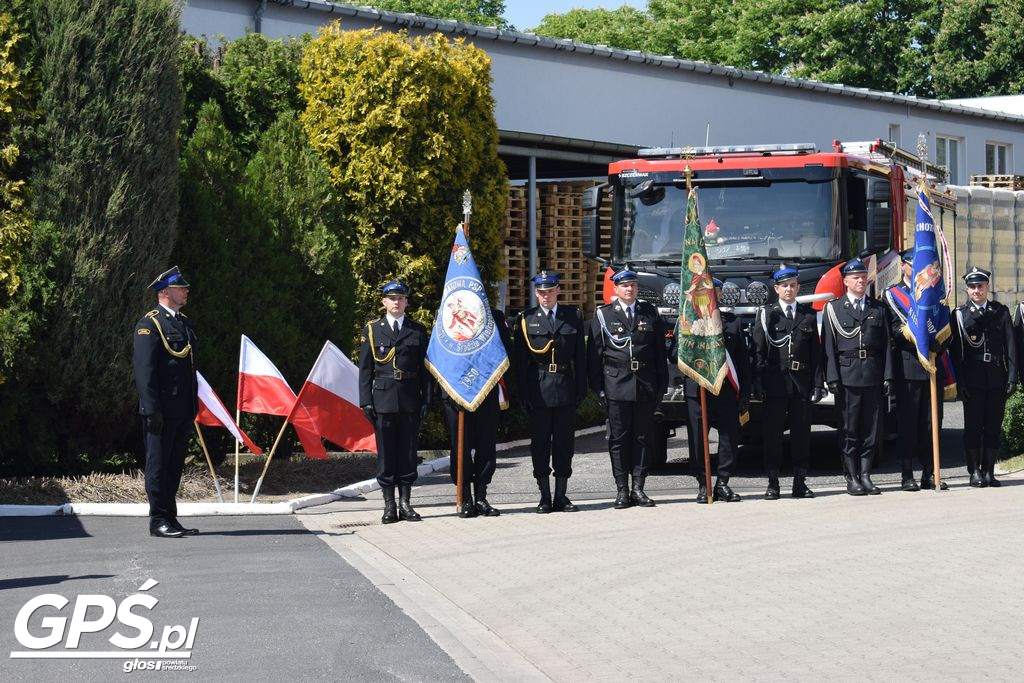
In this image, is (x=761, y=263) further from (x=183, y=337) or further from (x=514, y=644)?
(x=514, y=644)

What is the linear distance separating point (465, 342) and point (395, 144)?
14.9 ft

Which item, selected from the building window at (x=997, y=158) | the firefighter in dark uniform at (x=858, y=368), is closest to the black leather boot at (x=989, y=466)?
the firefighter in dark uniform at (x=858, y=368)

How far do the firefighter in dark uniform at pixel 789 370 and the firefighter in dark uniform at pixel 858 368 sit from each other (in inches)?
7.0

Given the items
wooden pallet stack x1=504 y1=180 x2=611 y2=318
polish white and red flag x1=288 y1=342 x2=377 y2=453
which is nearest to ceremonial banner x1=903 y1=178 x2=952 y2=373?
polish white and red flag x1=288 y1=342 x2=377 y2=453

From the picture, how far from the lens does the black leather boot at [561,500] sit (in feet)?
41.4

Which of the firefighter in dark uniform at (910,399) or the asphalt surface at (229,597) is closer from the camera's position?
the asphalt surface at (229,597)

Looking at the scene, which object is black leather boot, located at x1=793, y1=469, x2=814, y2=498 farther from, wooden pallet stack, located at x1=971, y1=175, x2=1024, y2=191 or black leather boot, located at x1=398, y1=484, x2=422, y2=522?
wooden pallet stack, located at x1=971, y1=175, x2=1024, y2=191

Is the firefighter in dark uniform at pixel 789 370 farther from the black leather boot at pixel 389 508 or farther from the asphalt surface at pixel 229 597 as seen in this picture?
the asphalt surface at pixel 229 597

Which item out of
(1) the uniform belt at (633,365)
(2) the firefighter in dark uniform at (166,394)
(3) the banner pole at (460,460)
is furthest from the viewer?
(1) the uniform belt at (633,365)

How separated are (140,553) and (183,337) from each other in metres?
1.89

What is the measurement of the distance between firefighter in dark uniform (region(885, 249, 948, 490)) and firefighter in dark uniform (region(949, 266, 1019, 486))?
13.0 inches

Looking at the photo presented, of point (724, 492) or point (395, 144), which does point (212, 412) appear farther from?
point (395, 144)

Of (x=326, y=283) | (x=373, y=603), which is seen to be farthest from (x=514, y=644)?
(x=326, y=283)

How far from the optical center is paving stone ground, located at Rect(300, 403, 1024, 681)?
23.6 feet
